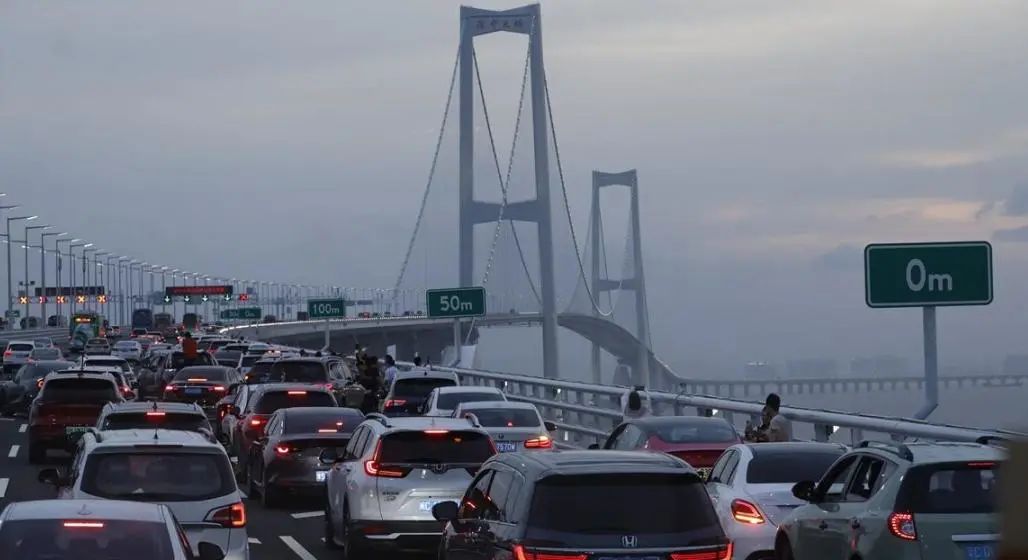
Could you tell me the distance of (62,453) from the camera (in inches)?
1103

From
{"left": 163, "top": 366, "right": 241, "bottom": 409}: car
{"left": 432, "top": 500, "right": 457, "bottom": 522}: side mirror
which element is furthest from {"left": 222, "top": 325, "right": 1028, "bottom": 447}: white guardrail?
{"left": 163, "top": 366, "right": 241, "bottom": 409}: car

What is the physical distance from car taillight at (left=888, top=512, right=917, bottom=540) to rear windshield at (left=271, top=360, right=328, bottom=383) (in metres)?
25.8

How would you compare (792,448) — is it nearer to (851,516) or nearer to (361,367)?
(851,516)

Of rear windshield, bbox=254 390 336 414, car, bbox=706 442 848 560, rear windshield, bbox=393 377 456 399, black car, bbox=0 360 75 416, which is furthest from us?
black car, bbox=0 360 75 416

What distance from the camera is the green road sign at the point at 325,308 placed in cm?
6156

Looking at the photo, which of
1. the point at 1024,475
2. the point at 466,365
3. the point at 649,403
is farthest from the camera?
the point at 466,365

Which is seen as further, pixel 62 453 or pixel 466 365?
pixel 466 365

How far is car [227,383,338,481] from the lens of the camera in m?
23.4

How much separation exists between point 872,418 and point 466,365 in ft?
109

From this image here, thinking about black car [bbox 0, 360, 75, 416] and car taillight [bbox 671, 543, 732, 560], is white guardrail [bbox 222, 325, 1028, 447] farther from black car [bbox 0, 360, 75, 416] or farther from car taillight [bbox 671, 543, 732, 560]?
black car [bbox 0, 360, 75, 416]

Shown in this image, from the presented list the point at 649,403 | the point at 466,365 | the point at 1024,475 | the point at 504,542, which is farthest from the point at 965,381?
the point at 1024,475

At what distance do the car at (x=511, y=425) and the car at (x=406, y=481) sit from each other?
560cm

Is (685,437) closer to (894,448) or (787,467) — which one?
(787,467)

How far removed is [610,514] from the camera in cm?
900
